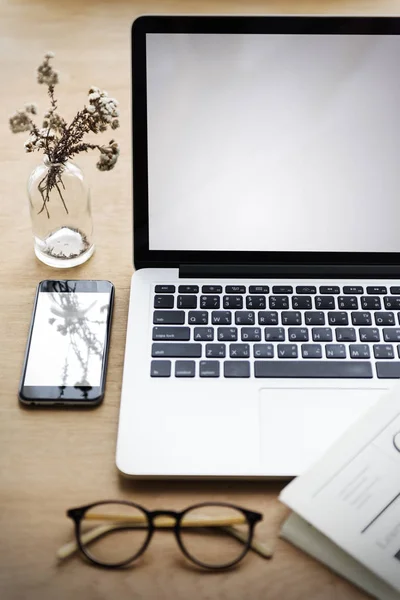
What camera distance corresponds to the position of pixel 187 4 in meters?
1.21

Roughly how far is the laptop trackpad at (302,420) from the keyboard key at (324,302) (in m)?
0.11

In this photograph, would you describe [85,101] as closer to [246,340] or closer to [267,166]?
[267,166]

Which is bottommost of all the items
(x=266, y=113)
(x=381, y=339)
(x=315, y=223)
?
(x=381, y=339)

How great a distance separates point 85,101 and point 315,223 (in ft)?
1.53

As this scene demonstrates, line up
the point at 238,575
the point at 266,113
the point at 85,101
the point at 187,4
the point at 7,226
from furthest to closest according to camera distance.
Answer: the point at 187,4 → the point at 85,101 → the point at 7,226 → the point at 266,113 → the point at 238,575

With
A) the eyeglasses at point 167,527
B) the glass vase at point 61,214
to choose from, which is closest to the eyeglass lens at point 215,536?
the eyeglasses at point 167,527

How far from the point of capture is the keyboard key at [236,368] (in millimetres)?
782

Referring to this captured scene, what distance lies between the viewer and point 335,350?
0.80 metres

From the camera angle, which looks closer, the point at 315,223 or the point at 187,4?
the point at 315,223

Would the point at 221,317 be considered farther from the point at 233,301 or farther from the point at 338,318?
the point at 338,318

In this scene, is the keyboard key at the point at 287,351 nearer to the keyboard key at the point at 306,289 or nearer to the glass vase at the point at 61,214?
the keyboard key at the point at 306,289

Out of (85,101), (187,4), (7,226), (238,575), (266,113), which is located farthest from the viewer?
(187,4)

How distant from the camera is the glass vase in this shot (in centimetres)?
87

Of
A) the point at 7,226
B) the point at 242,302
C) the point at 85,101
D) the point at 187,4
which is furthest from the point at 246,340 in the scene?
the point at 187,4
